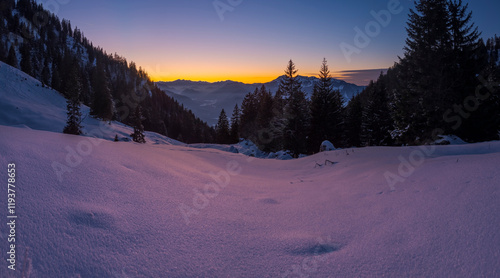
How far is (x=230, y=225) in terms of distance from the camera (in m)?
2.43

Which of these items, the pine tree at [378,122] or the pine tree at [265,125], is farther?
the pine tree at [265,125]

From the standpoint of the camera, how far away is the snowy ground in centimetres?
150

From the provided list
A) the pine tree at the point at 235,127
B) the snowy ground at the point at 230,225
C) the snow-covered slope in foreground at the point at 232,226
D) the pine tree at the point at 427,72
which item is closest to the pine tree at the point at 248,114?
the pine tree at the point at 235,127

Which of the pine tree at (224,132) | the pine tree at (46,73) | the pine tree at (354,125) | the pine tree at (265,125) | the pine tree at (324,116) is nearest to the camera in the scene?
the pine tree at (324,116)

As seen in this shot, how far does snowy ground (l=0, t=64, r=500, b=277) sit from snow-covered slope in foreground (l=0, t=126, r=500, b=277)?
0.01m

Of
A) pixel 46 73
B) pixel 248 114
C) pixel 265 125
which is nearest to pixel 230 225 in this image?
pixel 265 125

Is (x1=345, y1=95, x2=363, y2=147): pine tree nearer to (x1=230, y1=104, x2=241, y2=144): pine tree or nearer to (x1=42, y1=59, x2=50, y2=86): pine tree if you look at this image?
(x1=230, y1=104, x2=241, y2=144): pine tree

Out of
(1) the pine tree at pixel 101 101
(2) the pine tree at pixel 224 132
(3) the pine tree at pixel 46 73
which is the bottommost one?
(2) the pine tree at pixel 224 132

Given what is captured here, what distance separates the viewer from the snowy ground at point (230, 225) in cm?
150

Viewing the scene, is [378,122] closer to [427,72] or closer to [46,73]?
[427,72]

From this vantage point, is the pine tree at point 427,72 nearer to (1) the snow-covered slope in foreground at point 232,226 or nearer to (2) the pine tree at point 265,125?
(2) the pine tree at point 265,125

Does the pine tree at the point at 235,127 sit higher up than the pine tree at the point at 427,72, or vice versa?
the pine tree at the point at 427,72

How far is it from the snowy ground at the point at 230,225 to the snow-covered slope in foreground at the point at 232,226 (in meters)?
0.01

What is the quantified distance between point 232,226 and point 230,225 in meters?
0.03
